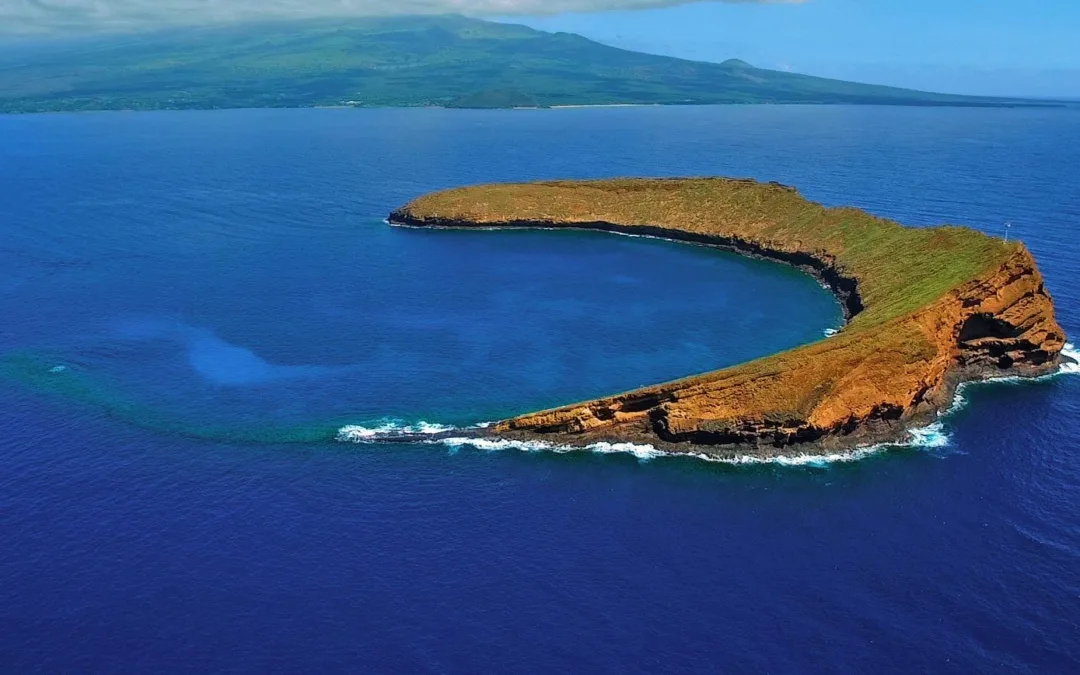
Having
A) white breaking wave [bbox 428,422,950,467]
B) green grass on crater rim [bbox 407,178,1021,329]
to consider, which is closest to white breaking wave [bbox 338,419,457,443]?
white breaking wave [bbox 428,422,950,467]

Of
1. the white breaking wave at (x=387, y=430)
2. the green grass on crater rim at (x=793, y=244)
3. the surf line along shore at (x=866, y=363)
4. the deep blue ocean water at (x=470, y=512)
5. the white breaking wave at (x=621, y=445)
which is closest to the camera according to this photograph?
the deep blue ocean water at (x=470, y=512)

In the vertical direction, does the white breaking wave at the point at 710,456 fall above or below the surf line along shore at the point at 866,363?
below

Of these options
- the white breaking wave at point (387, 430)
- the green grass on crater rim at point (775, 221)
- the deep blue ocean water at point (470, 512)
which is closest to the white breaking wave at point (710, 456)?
the deep blue ocean water at point (470, 512)

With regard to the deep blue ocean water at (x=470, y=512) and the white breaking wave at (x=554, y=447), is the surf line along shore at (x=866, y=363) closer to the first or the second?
the white breaking wave at (x=554, y=447)

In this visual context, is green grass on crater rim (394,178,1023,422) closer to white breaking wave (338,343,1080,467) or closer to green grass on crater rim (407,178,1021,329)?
green grass on crater rim (407,178,1021,329)

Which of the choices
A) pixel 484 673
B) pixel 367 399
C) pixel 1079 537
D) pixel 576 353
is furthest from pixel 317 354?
pixel 1079 537

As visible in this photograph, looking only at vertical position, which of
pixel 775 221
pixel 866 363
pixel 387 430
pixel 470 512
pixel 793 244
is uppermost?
pixel 775 221

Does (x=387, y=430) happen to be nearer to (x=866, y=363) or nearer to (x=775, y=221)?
(x=866, y=363)

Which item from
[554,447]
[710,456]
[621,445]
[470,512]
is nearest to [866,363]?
[710,456]
